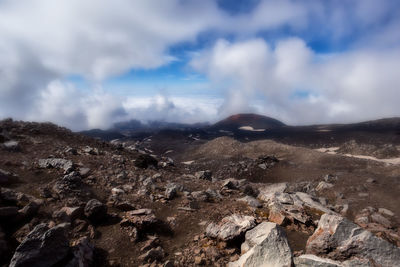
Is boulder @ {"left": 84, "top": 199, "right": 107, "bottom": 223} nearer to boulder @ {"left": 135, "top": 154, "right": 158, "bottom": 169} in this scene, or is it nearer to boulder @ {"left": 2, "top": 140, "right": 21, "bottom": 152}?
boulder @ {"left": 135, "top": 154, "right": 158, "bottom": 169}

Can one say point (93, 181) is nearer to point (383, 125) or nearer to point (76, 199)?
point (76, 199)

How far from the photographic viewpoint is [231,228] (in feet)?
17.3

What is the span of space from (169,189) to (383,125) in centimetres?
6232

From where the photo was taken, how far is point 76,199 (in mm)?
6668

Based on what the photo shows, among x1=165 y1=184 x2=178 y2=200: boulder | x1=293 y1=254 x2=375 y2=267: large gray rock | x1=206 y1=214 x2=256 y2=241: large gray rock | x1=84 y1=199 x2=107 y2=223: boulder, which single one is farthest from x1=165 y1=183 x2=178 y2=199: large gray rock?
x1=293 y1=254 x2=375 y2=267: large gray rock

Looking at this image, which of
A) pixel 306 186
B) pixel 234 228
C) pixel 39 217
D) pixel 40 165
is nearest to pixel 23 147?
pixel 40 165

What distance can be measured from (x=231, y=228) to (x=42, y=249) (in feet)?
12.2

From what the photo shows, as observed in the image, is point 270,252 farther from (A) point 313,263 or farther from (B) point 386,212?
(B) point 386,212

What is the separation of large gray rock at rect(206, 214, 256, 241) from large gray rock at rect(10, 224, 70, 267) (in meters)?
3.07

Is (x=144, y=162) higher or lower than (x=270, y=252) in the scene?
higher

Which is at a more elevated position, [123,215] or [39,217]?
[39,217]

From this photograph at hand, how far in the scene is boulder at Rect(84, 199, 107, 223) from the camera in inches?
232

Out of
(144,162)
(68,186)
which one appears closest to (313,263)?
(68,186)

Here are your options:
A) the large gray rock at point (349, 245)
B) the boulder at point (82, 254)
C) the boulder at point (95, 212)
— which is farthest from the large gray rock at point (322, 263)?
the boulder at point (95, 212)
